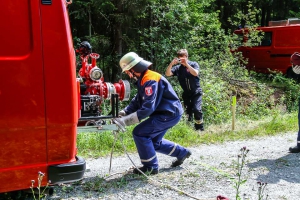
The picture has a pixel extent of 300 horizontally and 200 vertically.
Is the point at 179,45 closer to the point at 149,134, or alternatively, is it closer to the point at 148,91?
the point at 149,134

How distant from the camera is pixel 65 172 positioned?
3.36 meters

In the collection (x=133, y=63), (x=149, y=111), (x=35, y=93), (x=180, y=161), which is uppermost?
(x=133, y=63)

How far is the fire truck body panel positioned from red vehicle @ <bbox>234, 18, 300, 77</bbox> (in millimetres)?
11391

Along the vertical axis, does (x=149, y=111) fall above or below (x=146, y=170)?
above

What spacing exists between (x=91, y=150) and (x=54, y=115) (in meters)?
3.20

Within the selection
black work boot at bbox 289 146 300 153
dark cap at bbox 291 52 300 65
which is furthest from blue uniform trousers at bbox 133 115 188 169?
black work boot at bbox 289 146 300 153

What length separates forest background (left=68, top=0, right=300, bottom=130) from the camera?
10.7 meters

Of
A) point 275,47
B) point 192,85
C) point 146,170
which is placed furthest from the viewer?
point 275,47

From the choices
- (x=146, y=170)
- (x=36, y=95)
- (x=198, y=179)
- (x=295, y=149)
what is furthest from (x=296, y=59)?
(x=36, y=95)

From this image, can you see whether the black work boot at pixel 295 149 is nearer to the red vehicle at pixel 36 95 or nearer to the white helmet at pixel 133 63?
the white helmet at pixel 133 63

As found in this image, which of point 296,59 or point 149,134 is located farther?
point 296,59

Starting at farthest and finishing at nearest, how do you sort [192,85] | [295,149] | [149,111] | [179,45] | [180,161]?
[179,45], [192,85], [295,149], [180,161], [149,111]

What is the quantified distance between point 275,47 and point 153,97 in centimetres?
1131

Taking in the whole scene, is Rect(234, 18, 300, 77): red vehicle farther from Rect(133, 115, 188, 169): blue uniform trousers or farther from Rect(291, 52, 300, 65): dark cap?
Rect(133, 115, 188, 169): blue uniform trousers
